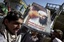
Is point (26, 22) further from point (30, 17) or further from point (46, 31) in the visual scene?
point (46, 31)

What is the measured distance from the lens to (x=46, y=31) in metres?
2.96

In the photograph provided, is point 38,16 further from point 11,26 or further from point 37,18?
point 11,26

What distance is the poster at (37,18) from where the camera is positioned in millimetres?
2916

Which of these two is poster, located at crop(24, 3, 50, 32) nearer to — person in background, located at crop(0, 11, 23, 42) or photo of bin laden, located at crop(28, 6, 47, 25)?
photo of bin laden, located at crop(28, 6, 47, 25)

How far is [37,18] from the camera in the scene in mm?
3006

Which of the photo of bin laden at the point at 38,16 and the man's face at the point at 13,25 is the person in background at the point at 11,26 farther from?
the photo of bin laden at the point at 38,16

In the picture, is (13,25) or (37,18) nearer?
(13,25)

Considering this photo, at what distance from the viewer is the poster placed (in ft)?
9.57

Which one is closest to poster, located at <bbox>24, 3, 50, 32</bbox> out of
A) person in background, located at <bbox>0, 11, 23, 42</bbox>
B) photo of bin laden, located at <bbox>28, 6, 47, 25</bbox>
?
photo of bin laden, located at <bbox>28, 6, 47, 25</bbox>

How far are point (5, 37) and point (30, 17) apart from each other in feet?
2.33

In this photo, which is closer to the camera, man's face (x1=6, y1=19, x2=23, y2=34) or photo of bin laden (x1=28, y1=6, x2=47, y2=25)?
man's face (x1=6, y1=19, x2=23, y2=34)

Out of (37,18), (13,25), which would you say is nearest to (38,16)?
(37,18)

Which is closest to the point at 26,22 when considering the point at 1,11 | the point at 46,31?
the point at 46,31

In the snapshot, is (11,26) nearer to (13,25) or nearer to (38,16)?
(13,25)
